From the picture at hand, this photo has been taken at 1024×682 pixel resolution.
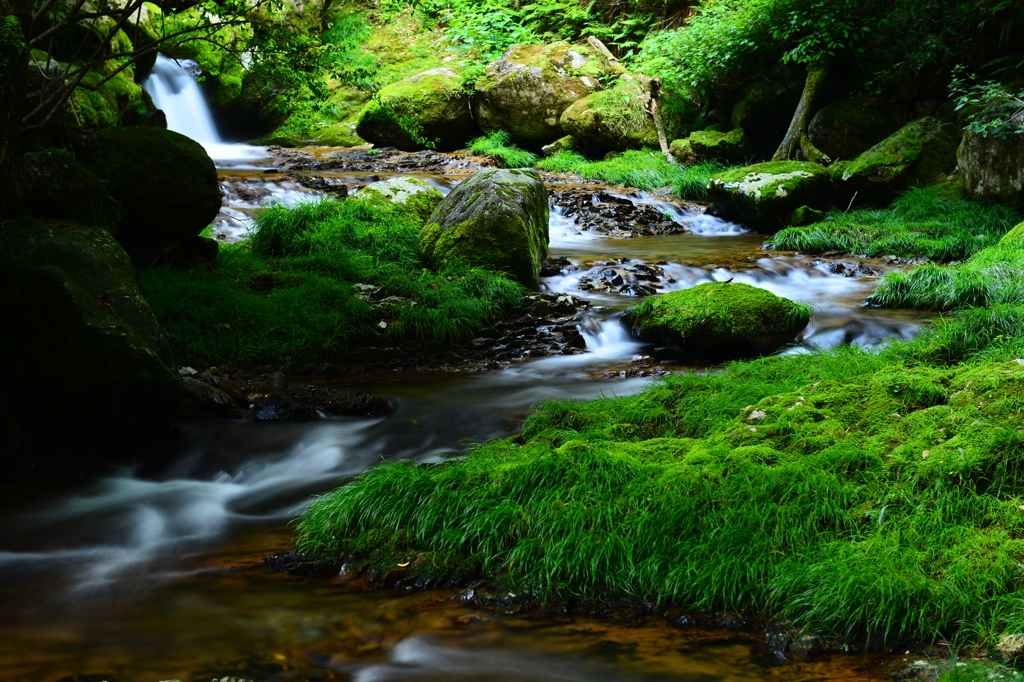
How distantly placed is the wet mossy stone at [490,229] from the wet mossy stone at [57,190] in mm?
3364

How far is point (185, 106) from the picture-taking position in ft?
56.2

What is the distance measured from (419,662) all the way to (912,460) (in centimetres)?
232

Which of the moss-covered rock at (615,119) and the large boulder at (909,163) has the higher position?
the moss-covered rock at (615,119)

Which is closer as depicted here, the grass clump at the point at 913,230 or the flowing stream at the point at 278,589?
the flowing stream at the point at 278,589

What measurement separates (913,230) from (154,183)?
907cm

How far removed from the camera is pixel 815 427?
12.4 ft

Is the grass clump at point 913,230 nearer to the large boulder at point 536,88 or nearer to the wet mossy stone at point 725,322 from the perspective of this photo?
the wet mossy stone at point 725,322

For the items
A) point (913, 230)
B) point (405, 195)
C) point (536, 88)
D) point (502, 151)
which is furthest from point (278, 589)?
point (536, 88)

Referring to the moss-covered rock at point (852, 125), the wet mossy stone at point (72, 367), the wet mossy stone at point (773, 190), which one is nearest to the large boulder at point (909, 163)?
the wet mossy stone at point (773, 190)

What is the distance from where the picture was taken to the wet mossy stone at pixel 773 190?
11.2m

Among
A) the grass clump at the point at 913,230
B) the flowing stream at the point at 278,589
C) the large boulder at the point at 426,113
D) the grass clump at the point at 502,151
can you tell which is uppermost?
the large boulder at the point at 426,113

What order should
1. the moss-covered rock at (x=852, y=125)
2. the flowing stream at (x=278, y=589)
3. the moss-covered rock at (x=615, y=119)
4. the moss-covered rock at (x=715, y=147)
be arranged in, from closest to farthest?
the flowing stream at (x=278, y=589), the moss-covered rock at (x=852, y=125), the moss-covered rock at (x=715, y=147), the moss-covered rock at (x=615, y=119)

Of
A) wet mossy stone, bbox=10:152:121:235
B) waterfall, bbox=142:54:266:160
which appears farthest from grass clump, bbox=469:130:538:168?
wet mossy stone, bbox=10:152:121:235

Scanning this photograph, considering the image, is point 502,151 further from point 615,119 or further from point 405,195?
point 405,195
